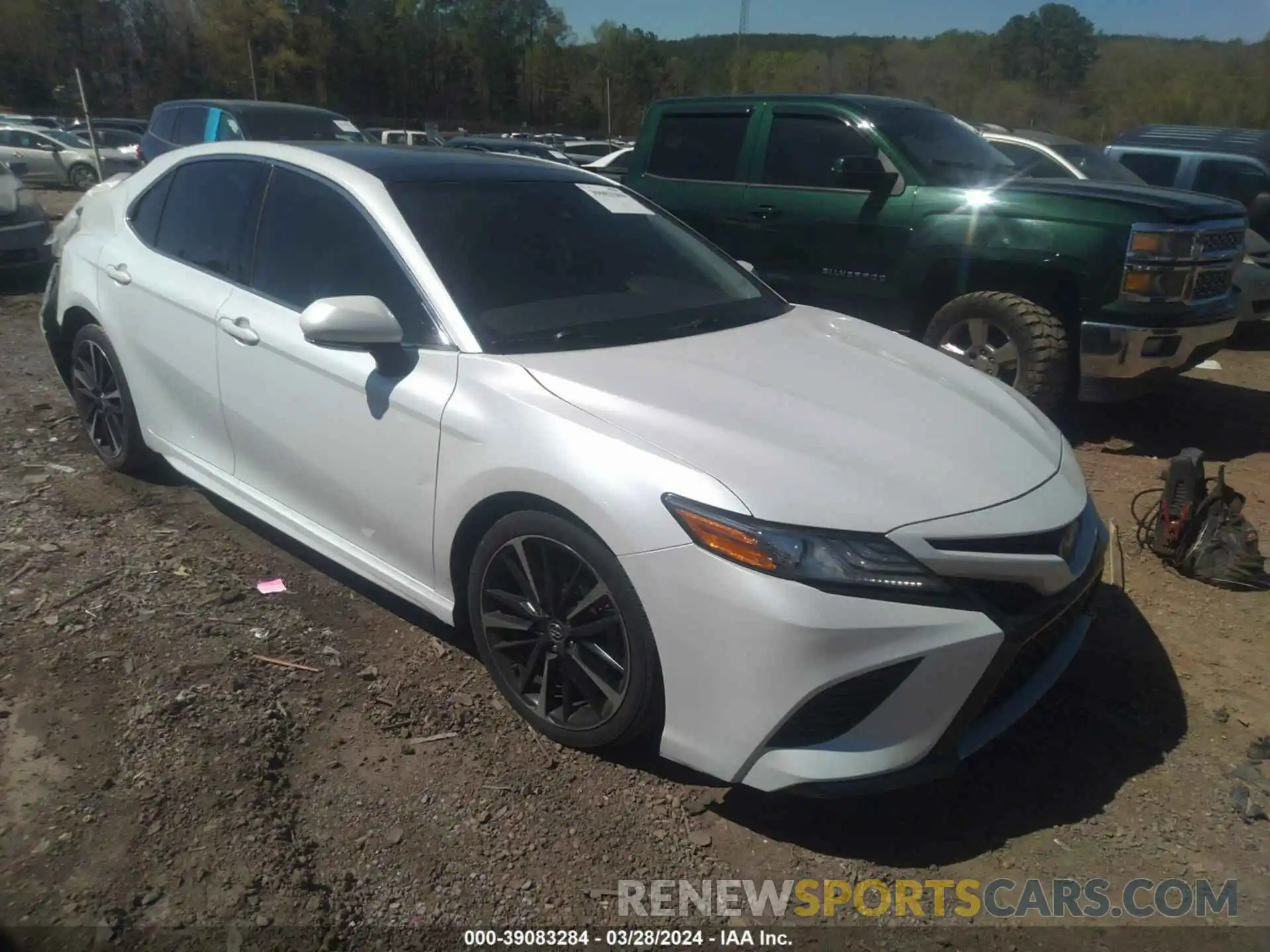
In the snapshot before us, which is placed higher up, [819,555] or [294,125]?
[294,125]

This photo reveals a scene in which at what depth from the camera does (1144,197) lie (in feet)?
17.6

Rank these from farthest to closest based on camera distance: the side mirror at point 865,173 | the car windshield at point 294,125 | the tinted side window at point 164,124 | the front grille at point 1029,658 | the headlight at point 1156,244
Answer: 1. the tinted side window at point 164,124
2. the car windshield at point 294,125
3. the side mirror at point 865,173
4. the headlight at point 1156,244
5. the front grille at point 1029,658

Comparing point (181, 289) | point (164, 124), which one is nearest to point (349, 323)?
point (181, 289)

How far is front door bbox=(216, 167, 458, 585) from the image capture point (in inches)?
115

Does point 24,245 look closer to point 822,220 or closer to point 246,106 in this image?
point 246,106

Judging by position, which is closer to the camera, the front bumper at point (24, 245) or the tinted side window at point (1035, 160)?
the tinted side window at point (1035, 160)

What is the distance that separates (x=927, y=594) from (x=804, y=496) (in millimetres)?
361

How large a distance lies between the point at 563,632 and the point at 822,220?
14.2 ft

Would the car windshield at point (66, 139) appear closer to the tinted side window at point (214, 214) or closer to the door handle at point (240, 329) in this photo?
the tinted side window at point (214, 214)

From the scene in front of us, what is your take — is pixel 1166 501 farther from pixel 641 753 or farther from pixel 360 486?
pixel 360 486

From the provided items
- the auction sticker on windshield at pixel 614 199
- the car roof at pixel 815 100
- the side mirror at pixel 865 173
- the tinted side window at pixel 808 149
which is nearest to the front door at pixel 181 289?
the auction sticker on windshield at pixel 614 199

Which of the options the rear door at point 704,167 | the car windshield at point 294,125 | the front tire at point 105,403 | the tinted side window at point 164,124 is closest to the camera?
the front tire at point 105,403

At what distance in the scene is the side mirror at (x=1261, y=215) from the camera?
9016mm

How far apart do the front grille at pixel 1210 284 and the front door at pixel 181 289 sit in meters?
4.82
